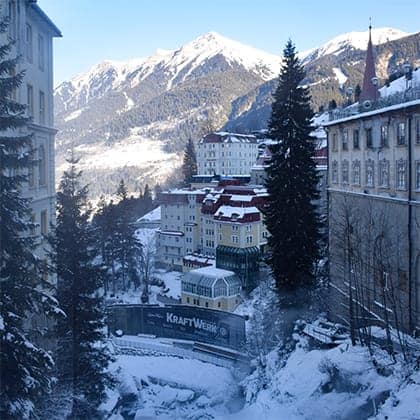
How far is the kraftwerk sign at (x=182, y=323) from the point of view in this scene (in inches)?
774

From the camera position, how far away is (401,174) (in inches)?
485

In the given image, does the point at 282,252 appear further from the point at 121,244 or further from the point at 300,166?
the point at 121,244

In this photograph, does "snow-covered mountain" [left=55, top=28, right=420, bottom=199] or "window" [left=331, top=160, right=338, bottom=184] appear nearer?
"window" [left=331, top=160, right=338, bottom=184]

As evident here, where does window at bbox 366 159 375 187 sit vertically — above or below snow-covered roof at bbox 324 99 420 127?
below

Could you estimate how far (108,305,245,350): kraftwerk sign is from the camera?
64.5ft

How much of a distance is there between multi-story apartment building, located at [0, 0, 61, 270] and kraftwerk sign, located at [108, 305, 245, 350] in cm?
843

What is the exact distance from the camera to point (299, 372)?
12320 millimetres

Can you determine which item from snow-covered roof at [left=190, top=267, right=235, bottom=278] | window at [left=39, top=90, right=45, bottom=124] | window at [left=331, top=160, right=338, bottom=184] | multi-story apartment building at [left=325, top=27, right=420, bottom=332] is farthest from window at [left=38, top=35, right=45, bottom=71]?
snow-covered roof at [left=190, top=267, right=235, bottom=278]

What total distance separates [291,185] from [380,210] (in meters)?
3.67

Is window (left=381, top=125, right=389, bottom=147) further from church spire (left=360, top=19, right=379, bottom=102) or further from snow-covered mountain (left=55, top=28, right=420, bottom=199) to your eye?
snow-covered mountain (left=55, top=28, right=420, bottom=199)

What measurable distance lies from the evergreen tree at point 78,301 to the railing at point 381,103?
7333mm

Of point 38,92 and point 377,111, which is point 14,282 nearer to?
point 38,92

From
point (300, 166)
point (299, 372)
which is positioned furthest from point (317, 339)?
point (300, 166)

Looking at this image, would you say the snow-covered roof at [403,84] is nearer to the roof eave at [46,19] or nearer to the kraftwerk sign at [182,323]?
the roof eave at [46,19]
